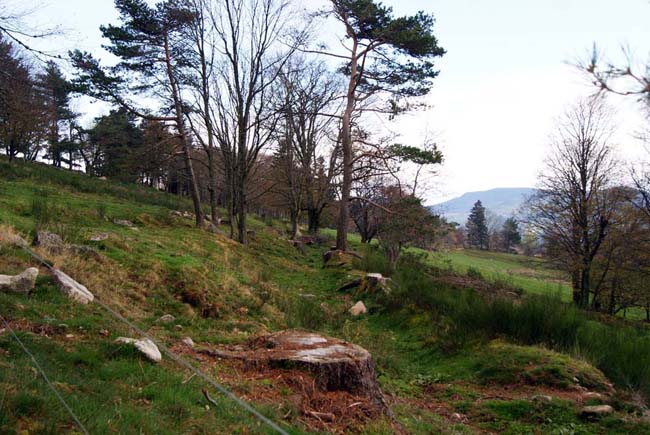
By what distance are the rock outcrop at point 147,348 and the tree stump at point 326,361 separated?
937mm

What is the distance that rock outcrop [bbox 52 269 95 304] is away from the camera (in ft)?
A: 20.1

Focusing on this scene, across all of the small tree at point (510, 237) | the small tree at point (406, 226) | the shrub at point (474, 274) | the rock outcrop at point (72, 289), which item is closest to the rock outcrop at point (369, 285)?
the small tree at point (406, 226)

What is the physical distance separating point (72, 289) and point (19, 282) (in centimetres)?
65

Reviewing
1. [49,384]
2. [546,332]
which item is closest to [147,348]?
[49,384]

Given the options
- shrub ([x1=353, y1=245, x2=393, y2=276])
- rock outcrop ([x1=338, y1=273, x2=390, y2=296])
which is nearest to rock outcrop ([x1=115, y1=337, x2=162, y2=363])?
rock outcrop ([x1=338, y1=273, x2=390, y2=296])

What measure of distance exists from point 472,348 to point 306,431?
4917 millimetres

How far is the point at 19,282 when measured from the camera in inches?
229

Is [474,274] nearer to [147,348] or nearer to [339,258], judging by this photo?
[339,258]

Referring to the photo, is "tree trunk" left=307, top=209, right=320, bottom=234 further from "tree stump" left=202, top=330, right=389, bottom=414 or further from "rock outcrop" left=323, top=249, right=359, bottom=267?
"tree stump" left=202, top=330, right=389, bottom=414

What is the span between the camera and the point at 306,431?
3.76 meters

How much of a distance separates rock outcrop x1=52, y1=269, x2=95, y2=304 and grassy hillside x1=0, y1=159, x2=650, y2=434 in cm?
17

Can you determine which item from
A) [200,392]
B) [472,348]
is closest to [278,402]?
[200,392]

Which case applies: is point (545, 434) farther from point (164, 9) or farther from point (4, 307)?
point (164, 9)

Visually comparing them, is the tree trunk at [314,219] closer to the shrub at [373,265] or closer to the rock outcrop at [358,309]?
the shrub at [373,265]
